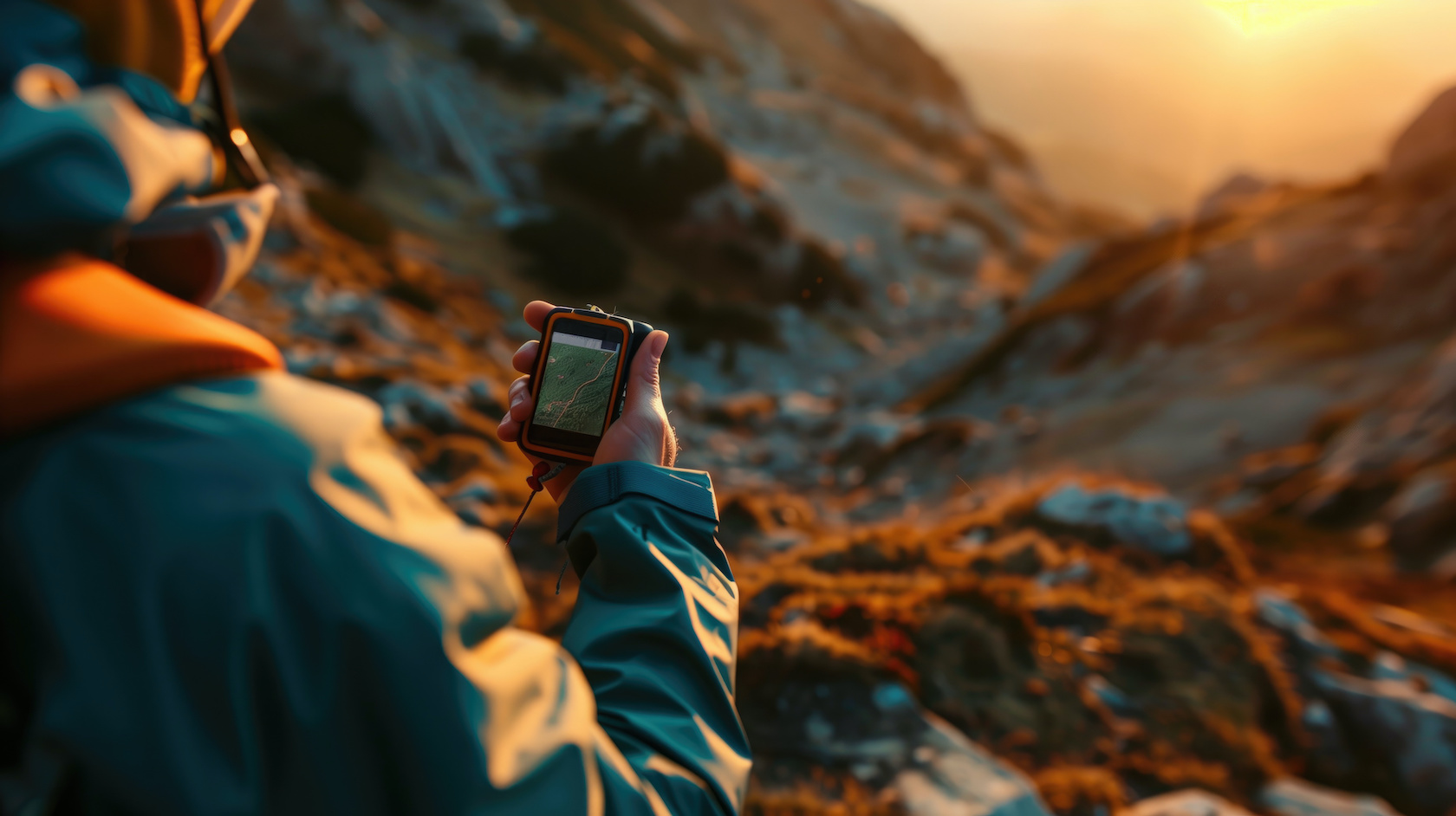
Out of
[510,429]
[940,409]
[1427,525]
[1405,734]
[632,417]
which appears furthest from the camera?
[940,409]

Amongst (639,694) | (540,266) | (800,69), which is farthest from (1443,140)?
(800,69)

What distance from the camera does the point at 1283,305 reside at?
53.7 ft

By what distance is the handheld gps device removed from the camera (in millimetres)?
1983

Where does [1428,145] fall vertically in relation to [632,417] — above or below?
above

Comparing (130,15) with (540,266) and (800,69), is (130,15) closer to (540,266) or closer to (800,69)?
(540,266)

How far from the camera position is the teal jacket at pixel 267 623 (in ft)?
2.21

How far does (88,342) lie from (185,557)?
0.24 metres

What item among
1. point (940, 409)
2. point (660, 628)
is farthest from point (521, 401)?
point (940, 409)

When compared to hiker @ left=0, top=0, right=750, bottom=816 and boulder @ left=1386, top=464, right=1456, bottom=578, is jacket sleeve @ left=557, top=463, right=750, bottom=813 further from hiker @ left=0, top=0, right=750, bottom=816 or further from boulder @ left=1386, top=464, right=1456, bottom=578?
boulder @ left=1386, top=464, right=1456, bottom=578

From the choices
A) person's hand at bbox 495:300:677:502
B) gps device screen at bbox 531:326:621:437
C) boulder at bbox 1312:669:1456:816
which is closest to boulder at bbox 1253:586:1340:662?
boulder at bbox 1312:669:1456:816

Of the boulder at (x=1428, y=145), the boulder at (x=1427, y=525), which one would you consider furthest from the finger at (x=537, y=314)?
the boulder at (x=1428, y=145)

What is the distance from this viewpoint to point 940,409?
1806 cm

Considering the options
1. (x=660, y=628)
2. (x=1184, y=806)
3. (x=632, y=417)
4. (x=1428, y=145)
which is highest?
(x=1428, y=145)

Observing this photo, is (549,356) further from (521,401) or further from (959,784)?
(959,784)
